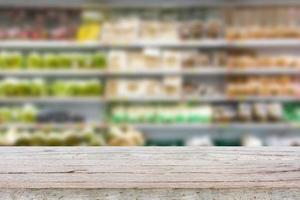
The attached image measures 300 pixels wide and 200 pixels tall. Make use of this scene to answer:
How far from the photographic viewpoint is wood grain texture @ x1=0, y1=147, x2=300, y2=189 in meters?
0.94

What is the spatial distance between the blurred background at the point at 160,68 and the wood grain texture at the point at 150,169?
14.8 feet

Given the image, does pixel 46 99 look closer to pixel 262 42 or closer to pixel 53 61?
pixel 53 61

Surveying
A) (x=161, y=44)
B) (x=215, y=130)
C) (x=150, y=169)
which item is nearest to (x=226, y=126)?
(x=215, y=130)

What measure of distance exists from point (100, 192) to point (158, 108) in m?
4.81

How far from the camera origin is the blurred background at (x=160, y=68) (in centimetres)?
561

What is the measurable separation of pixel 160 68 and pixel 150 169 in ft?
15.8

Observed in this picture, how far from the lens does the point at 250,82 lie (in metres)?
5.64

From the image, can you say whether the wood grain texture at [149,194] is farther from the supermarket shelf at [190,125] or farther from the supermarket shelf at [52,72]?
the supermarket shelf at [52,72]

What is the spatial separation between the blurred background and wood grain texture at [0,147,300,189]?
451 centimetres

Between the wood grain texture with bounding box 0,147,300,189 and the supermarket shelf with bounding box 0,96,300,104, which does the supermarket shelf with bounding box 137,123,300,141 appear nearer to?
the supermarket shelf with bounding box 0,96,300,104

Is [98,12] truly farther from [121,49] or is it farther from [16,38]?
[16,38]

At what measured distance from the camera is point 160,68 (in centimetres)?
572

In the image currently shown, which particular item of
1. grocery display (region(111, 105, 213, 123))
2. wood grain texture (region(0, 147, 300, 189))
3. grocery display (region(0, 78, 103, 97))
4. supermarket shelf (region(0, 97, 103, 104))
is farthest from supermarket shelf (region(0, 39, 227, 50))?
wood grain texture (region(0, 147, 300, 189))

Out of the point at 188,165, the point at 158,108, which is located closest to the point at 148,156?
the point at 188,165
